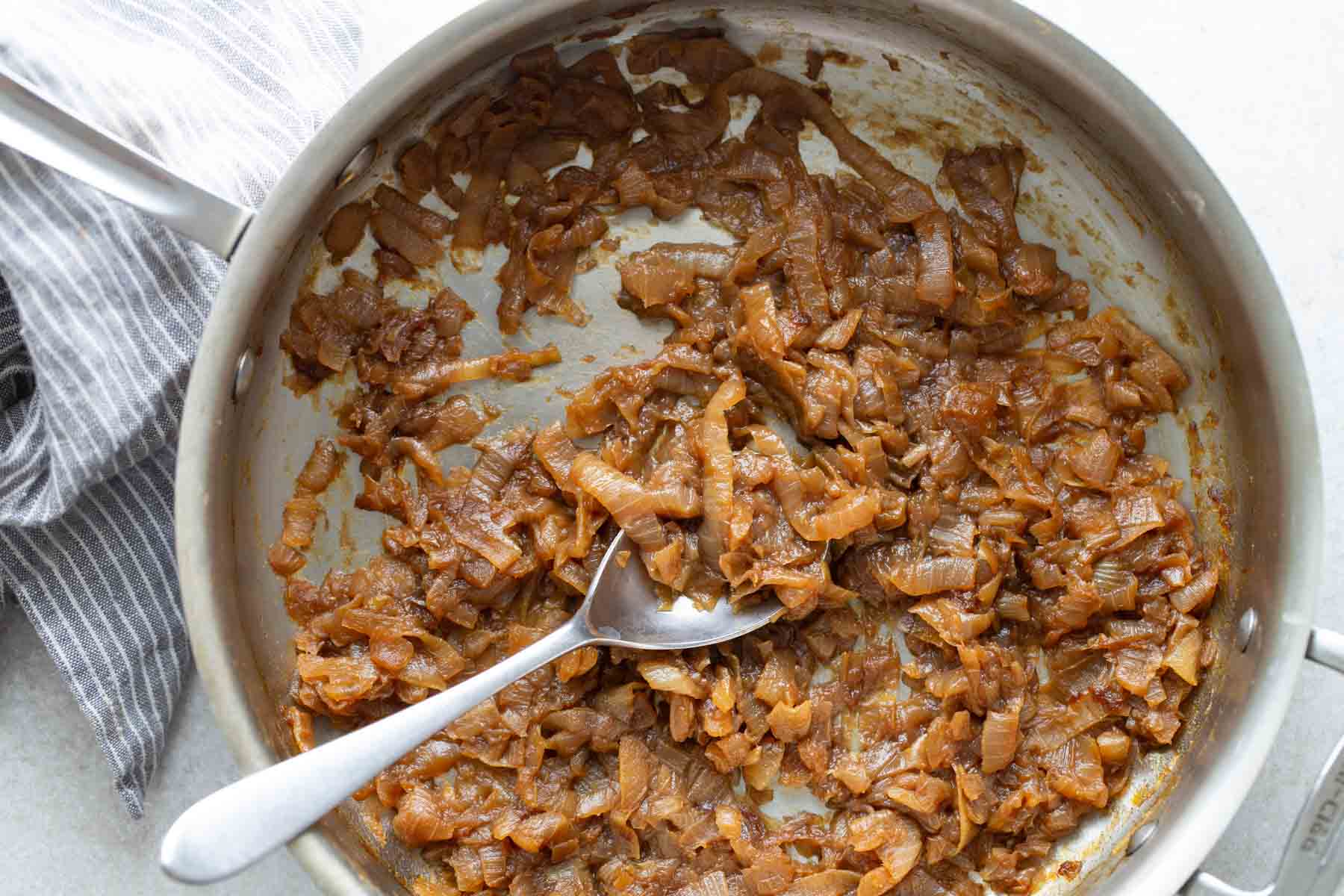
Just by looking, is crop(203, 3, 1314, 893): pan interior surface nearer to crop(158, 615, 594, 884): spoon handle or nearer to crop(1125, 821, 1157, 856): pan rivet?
crop(1125, 821, 1157, 856): pan rivet

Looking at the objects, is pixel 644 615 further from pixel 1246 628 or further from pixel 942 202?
pixel 1246 628

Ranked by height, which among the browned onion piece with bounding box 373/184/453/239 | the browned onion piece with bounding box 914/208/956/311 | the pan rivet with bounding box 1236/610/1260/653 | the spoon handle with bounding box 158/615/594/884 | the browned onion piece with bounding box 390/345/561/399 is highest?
the browned onion piece with bounding box 914/208/956/311

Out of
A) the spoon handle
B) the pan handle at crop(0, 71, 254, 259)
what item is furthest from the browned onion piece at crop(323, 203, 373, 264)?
the spoon handle

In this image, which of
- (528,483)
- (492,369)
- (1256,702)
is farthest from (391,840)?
(1256,702)

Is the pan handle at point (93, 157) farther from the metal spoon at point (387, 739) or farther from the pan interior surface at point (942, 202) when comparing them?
the metal spoon at point (387, 739)

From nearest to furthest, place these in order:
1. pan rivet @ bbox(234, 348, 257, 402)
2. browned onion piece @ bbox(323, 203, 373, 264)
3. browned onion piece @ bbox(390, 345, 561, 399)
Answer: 1. pan rivet @ bbox(234, 348, 257, 402)
2. browned onion piece @ bbox(323, 203, 373, 264)
3. browned onion piece @ bbox(390, 345, 561, 399)

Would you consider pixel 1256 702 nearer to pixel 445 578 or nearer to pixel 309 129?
pixel 445 578

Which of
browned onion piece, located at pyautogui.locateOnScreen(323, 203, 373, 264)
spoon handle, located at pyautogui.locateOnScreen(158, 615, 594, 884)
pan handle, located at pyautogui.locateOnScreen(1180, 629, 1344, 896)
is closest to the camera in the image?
spoon handle, located at pyautogui.locateOnScreen(158, 615, 594, 884)
